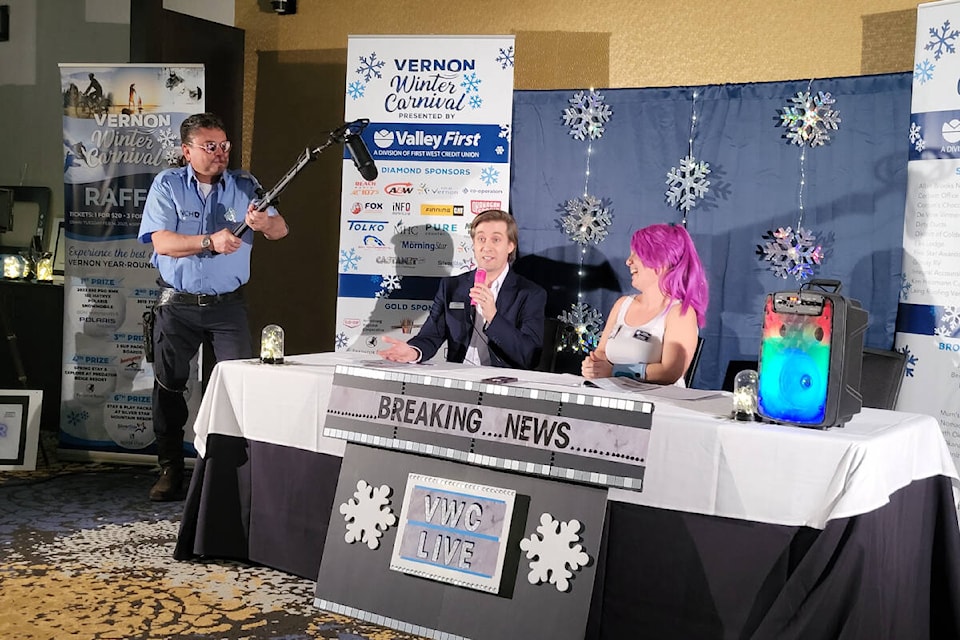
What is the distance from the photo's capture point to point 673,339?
10.2 feet

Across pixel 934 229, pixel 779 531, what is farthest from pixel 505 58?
pixel 779 531

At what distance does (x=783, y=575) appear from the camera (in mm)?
2146

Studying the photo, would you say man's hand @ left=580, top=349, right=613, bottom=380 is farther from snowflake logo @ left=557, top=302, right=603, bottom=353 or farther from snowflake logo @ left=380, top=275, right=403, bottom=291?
snowflake logo @ left=380, top=275, right=403, bottom=291

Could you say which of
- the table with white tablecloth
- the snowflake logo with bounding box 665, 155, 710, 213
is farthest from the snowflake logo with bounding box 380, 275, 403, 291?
the table with white tablecloth

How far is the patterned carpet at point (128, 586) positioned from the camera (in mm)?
2656

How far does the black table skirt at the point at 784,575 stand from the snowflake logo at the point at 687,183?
7.03 feet

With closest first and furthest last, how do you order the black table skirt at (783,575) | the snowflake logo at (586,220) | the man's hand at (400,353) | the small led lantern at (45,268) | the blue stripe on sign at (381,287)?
the black table skirt at (783,575), the man's hand at (400,353), the snowflake logo at (586,220), the blue stripe on sign at (381,287), the small led lantern at (45,268)

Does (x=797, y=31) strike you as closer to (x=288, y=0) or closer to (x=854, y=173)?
(x=854, y=173)

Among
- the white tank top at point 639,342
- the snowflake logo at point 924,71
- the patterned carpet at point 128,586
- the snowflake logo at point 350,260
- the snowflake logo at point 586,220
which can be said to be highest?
the snowflake logo at point 924,71

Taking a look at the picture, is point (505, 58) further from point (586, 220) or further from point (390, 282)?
point (390, 282)

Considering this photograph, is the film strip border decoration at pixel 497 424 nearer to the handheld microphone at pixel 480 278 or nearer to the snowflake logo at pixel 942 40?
the handheld microphone at pixel 480 278

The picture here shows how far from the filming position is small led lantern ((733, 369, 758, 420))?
7.58ft

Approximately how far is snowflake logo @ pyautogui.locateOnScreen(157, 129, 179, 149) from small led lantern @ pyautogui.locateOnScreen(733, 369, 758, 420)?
3462 mm

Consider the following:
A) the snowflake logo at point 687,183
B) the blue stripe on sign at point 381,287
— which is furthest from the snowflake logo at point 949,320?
the blue stripe on sign at point 381,287
